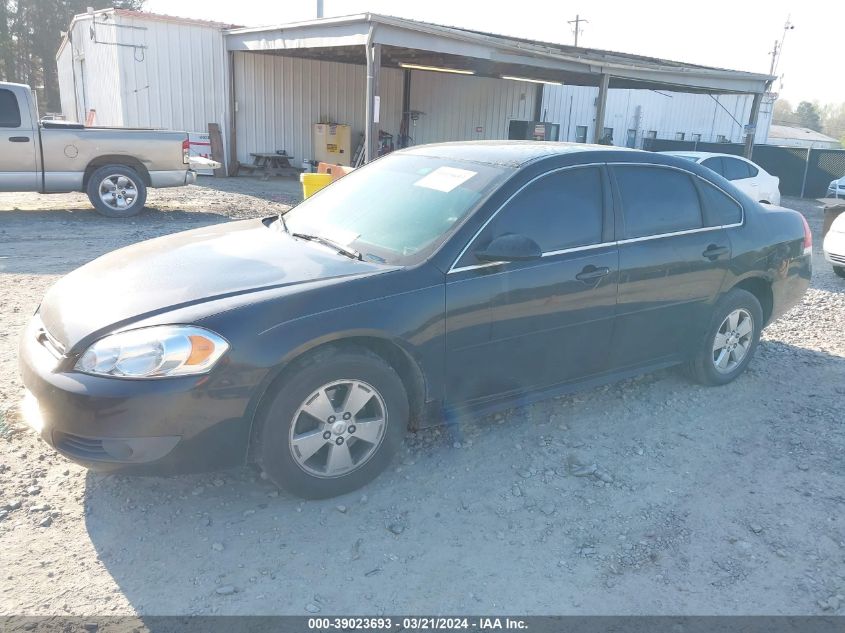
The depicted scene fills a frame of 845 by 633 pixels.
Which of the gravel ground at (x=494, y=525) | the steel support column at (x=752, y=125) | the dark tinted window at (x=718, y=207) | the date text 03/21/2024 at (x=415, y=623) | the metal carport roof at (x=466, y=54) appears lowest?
the date text 03/21/2024 at (x=415, y=623)

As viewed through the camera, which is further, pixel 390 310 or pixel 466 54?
pixel 466 54

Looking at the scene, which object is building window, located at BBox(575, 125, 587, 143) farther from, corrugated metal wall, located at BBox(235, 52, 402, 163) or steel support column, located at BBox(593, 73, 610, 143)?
steel support column, located at BBox(593, 73, 610, 143)

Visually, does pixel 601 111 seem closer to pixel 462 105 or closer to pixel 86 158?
pixel 462 105

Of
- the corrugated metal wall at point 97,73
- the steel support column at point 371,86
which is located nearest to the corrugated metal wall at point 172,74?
the corrugated metal wall at point 97,73

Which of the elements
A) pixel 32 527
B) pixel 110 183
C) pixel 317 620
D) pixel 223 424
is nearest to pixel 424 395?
pixel 223 424

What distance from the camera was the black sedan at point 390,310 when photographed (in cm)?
291

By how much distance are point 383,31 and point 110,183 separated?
5.75 meters

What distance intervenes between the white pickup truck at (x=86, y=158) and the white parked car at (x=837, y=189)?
1838 centimetres

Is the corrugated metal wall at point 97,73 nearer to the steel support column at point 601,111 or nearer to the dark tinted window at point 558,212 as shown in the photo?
the steel support column at point 601,111

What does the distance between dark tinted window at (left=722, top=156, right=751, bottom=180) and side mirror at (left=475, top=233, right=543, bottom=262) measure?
1094cm

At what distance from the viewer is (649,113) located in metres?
32.4

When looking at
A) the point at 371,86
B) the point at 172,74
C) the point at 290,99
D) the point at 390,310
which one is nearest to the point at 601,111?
the point at 371,86

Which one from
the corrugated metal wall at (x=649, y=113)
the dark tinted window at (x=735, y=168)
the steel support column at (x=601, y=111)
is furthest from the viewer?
the corrugated metal wall at (x=649, y=113)

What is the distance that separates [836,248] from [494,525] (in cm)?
761
